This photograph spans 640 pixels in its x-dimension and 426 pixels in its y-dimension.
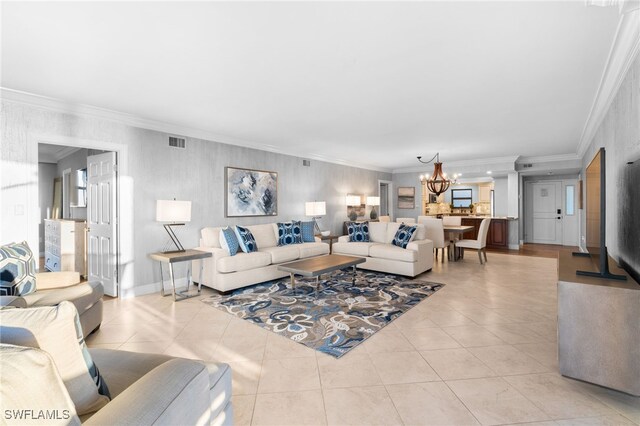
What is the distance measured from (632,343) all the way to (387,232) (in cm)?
427

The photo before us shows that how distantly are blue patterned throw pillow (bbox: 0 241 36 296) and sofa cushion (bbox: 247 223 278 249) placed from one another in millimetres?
3016

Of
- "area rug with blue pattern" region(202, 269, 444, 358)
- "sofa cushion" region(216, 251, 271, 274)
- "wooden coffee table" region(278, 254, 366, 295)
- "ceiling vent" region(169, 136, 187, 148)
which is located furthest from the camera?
"ceiling vent" region(169, 136, 187, 148)

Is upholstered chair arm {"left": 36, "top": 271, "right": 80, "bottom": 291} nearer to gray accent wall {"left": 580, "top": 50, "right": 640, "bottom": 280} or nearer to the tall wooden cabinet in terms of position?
the tall wooden cabinet

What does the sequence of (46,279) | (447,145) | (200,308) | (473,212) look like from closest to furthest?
(46,279)
(200,308)
(447,145)
(473,212)

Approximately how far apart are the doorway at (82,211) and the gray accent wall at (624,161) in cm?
549

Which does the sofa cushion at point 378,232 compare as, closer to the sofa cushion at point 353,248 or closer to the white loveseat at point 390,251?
the white loveseat at point 390,251

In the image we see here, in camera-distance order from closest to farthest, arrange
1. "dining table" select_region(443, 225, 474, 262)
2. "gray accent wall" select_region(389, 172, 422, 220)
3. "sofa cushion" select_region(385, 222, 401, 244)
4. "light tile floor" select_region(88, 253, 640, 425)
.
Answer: "light tile floor" select_region(88, 253, 640, 425)
"sofa cushion" select_region(385, 222, 401, 244)
"dining table" select_region(443, 225, 474, 262)
"gray accent wall" select_region(389, 172, 422, 220)

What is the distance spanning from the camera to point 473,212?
1074 cm

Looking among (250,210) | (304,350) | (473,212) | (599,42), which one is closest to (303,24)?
(599,42)

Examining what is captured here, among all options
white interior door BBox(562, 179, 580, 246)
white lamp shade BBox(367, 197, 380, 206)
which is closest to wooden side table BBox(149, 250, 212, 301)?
white lamp shade BBox(367, 197, 380, 206)

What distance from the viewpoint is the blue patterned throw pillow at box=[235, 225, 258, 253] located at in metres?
4.86

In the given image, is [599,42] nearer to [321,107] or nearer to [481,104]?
[481,104]

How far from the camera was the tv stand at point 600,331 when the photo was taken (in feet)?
6.11

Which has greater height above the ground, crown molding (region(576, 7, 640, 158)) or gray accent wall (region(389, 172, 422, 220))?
crown molding (region(576, 7, 640, 158))
